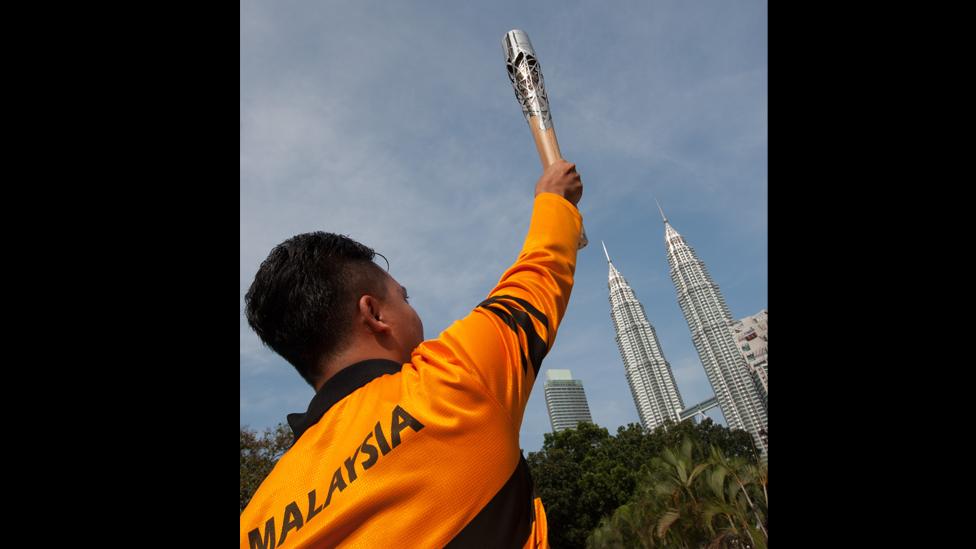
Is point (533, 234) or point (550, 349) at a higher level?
point (533, 234)

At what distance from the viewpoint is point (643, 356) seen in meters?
117

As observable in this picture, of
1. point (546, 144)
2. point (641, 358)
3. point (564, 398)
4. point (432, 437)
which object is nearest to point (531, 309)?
point (432, 437)

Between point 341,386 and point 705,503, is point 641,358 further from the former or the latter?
point 341,386

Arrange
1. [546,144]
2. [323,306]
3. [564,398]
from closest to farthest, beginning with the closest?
[323,306]
[546,144]
[564,398]

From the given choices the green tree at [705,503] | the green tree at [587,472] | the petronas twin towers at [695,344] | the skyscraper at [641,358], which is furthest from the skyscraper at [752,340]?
the green tree at [705,503]

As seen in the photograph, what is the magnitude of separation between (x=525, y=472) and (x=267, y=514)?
57 centimetres

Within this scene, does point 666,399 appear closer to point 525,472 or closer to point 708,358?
point 708,358

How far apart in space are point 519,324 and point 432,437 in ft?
1.05

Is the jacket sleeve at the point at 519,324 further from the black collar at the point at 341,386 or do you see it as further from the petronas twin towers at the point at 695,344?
the petronas twin towers at the point at 695,344

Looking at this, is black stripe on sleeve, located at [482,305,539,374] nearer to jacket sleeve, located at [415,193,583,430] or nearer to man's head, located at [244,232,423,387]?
jacket sleeve, located at [415,193,583,430]

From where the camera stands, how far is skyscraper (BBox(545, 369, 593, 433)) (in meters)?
130

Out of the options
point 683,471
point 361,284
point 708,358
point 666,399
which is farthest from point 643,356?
point 361,284

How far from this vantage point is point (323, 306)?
1.61 metres

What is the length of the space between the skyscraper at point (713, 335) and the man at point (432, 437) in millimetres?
94713
